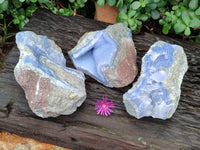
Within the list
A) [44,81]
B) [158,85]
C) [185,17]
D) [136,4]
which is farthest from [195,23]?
[44,81]

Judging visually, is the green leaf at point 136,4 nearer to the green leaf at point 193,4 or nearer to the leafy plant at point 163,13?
the leafy plant at point 163,13

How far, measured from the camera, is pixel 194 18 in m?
1.93

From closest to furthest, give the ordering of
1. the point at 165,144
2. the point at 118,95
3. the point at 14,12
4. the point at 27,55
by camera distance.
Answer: the point at 27,55 → the point at 165,144 → the point at 118,95 → the point at 14,12

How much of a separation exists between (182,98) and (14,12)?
1.49 m

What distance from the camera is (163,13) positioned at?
82.7 inches

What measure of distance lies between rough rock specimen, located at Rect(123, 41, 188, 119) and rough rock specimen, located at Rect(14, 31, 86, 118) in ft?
1.12

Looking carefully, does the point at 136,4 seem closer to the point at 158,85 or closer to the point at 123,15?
A: the point at 123,15

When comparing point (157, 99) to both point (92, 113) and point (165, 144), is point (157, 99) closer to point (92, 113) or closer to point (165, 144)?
point (165, 144)

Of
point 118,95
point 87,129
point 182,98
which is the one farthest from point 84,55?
point 182,98

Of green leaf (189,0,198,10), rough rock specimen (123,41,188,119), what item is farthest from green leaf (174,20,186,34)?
rough rock specimen (123,41,188,119)

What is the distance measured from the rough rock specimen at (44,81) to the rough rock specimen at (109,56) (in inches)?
6.7

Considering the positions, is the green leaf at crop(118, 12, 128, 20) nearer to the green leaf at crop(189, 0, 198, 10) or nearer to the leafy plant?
the leafy plant

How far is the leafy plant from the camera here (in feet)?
6.28

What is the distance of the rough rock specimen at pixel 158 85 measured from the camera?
5.28 feet
